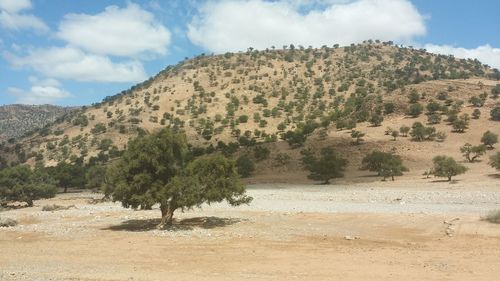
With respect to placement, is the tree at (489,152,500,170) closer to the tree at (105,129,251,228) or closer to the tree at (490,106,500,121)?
the tree at (490,106,500,121)

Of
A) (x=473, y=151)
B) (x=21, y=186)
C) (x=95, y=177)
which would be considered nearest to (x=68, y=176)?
(x=95, y=177)

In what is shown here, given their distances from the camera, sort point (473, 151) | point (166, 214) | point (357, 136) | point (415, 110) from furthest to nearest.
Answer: point (415, 110) → point (357, 136) → point (473, 151) → point (166, 214)

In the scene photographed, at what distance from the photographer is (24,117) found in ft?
562

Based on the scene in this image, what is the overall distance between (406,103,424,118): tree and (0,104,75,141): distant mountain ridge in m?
113

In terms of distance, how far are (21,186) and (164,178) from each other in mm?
27871

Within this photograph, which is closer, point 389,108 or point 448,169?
point 448,169

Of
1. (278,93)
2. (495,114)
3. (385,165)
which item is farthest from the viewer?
(278,93)

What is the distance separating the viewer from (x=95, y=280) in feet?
53.3

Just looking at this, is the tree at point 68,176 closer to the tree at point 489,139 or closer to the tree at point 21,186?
the tree at point 21,186

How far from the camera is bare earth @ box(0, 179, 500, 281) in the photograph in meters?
17.4

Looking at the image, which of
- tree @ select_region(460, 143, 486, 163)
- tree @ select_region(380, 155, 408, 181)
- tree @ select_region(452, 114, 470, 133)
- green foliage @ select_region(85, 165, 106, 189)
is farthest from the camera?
tree @ select_region(452, 114, 470, 133)

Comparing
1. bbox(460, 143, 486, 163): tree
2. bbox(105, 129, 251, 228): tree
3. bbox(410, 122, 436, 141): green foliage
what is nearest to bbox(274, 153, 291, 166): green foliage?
bbox(410, 122, 436, 141): green foliage

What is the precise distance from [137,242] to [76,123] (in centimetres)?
10425

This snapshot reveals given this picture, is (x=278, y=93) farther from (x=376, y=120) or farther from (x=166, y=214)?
(x=166, y=214)
